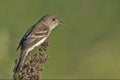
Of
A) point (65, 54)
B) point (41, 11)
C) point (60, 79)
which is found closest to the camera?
point (60, 79)

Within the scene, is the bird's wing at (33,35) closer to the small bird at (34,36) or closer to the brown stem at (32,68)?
the small bird at (34,36)

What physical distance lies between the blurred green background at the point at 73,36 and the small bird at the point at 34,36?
4.04 feet

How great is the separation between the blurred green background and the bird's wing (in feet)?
4.17

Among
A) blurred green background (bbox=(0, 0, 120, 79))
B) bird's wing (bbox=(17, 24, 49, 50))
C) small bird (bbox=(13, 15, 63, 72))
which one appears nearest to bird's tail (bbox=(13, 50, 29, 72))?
small bird (bbox=(13, 15, 63, 72))

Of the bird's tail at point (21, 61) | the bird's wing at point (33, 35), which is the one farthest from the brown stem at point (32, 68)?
the bird's wing at point (33, 35)

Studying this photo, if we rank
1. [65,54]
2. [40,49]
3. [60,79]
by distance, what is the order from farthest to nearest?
[65,54]
[60,79]
[40,49]

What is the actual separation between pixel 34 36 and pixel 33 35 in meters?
0.02

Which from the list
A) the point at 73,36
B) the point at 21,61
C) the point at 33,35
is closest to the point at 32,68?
the point at 21,61

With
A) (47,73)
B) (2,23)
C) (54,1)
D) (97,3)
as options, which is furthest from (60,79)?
(97,3)

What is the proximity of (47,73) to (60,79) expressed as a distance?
1.66 ft

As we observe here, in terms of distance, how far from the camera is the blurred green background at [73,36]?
1442 cm

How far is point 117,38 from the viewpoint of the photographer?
15781 millimetres

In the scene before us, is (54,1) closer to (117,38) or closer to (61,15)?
(61,15)

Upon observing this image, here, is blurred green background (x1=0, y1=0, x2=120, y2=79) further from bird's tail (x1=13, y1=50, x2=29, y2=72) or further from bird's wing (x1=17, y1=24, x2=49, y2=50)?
bird's tail (x1=13, y1=50, x2=29, y2=72)
